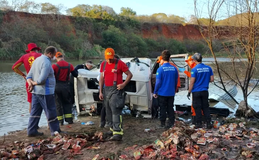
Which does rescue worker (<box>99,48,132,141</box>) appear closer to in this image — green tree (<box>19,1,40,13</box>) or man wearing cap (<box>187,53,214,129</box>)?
man wearing cap (<box>187,53,214,129</box>)

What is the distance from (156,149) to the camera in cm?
443

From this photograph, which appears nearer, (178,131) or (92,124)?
(178,131)

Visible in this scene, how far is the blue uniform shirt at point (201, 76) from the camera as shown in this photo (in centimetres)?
615

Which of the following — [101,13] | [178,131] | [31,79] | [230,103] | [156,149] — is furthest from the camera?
[101,13]

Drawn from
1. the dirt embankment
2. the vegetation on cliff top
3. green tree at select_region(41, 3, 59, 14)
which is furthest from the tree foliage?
green tree at select_region(41, 3, 59, 14)

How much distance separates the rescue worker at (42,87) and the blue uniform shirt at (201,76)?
10.3 ft

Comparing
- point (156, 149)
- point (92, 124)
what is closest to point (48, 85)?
point (92, 124)

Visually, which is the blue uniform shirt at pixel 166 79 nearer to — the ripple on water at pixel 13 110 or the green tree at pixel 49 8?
the ripple on water at pixel 13 110

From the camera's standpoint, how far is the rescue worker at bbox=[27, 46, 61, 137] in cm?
523

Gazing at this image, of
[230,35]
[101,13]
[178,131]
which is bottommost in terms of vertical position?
[178,131]

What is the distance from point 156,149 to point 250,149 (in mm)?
1555

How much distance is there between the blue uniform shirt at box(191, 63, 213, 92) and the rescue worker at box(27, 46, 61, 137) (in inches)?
124

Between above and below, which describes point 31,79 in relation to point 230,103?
above

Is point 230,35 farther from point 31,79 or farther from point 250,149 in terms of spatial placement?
point 31,79
